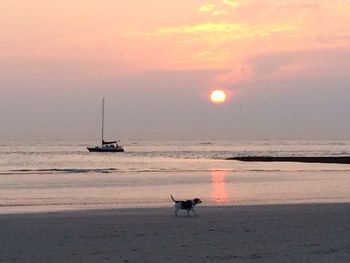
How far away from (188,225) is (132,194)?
39.8 ft

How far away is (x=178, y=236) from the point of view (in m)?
13.7

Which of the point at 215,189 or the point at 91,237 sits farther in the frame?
the point at 215,189

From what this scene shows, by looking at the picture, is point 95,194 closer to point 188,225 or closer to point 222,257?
point 188,225

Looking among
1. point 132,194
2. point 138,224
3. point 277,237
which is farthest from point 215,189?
point 277,237

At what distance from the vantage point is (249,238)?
1334cm

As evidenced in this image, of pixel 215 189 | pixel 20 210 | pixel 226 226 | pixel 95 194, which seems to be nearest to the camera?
pixel 226 226

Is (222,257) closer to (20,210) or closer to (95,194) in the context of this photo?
(20,210)

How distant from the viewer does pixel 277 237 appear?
13477mm

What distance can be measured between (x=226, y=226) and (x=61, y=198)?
11.6 m

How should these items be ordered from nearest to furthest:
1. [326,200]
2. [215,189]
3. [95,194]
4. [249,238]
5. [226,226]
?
[249,238], [226,226], [326,200], [95,194], [215,189]

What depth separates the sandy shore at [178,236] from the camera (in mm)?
11250

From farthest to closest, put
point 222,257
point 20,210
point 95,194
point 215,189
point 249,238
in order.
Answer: point 215,189 → point 95,194 → point 20,210 → point 249,238 → point 222,257

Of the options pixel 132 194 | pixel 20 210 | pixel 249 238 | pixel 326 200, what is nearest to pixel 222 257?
pixel 249 238

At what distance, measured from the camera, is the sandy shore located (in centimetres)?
1125
